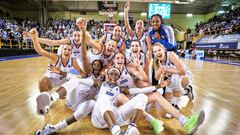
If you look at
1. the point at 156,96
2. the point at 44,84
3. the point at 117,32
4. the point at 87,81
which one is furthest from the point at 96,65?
the point at 44,84

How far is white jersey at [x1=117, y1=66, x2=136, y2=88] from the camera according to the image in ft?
10.0

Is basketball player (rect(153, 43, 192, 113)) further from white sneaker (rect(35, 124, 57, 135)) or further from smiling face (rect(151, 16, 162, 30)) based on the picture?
white sneaker (rect(35, 124, 57, 135))

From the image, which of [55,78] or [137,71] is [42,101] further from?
[137,71]

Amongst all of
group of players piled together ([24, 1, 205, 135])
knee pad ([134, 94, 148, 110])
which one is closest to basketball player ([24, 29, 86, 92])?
group of players piled together ([24, 1, 205, 135])

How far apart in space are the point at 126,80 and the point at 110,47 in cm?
58

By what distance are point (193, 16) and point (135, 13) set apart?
7.82m

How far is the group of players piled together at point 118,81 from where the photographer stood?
2461mm

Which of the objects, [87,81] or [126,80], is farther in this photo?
[126,80]

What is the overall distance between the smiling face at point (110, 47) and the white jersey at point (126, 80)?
402mm

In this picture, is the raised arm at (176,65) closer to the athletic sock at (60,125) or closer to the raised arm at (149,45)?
the raised arm at (149,45)

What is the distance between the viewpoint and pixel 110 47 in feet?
10.9

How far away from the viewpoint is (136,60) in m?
3.32

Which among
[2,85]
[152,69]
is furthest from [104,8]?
[152,69]

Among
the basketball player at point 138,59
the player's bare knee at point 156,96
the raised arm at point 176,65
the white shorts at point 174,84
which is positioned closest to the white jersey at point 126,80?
the basketball player at point 138,59
